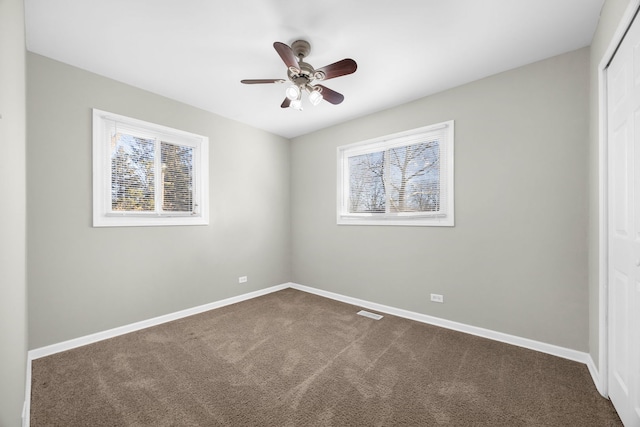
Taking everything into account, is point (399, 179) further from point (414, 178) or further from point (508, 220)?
point (508, 220)

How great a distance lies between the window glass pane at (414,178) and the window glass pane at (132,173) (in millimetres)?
3013

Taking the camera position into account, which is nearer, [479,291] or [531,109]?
[531,109]

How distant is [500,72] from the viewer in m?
2.73

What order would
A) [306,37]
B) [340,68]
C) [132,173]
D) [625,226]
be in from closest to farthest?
[625,226]
[340,68]
[306,37]
[132,173]

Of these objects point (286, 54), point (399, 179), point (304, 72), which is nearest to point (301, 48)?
point (304, 72)

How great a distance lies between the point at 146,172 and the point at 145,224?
62 cm

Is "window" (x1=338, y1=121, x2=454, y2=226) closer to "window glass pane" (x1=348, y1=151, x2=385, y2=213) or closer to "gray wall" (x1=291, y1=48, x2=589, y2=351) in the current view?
"window glass pane" (x1=348, y1=151, x2=385, y2=213)

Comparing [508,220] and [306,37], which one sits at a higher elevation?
[306,37]

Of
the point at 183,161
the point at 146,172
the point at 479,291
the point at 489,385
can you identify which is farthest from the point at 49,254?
the point at 479,291

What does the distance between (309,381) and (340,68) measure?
96.2 inches

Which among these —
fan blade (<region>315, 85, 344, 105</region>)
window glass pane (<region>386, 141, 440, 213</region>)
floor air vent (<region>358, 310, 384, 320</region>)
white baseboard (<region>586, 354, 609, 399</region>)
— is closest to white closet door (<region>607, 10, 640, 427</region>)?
white baseboard (<region>586, 354, 609, 399</region>)

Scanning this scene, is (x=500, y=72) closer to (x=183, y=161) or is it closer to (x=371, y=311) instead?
(x=371, y=311)

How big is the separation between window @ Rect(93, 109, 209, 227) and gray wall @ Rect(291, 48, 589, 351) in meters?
2.49

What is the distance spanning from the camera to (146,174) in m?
3.16
